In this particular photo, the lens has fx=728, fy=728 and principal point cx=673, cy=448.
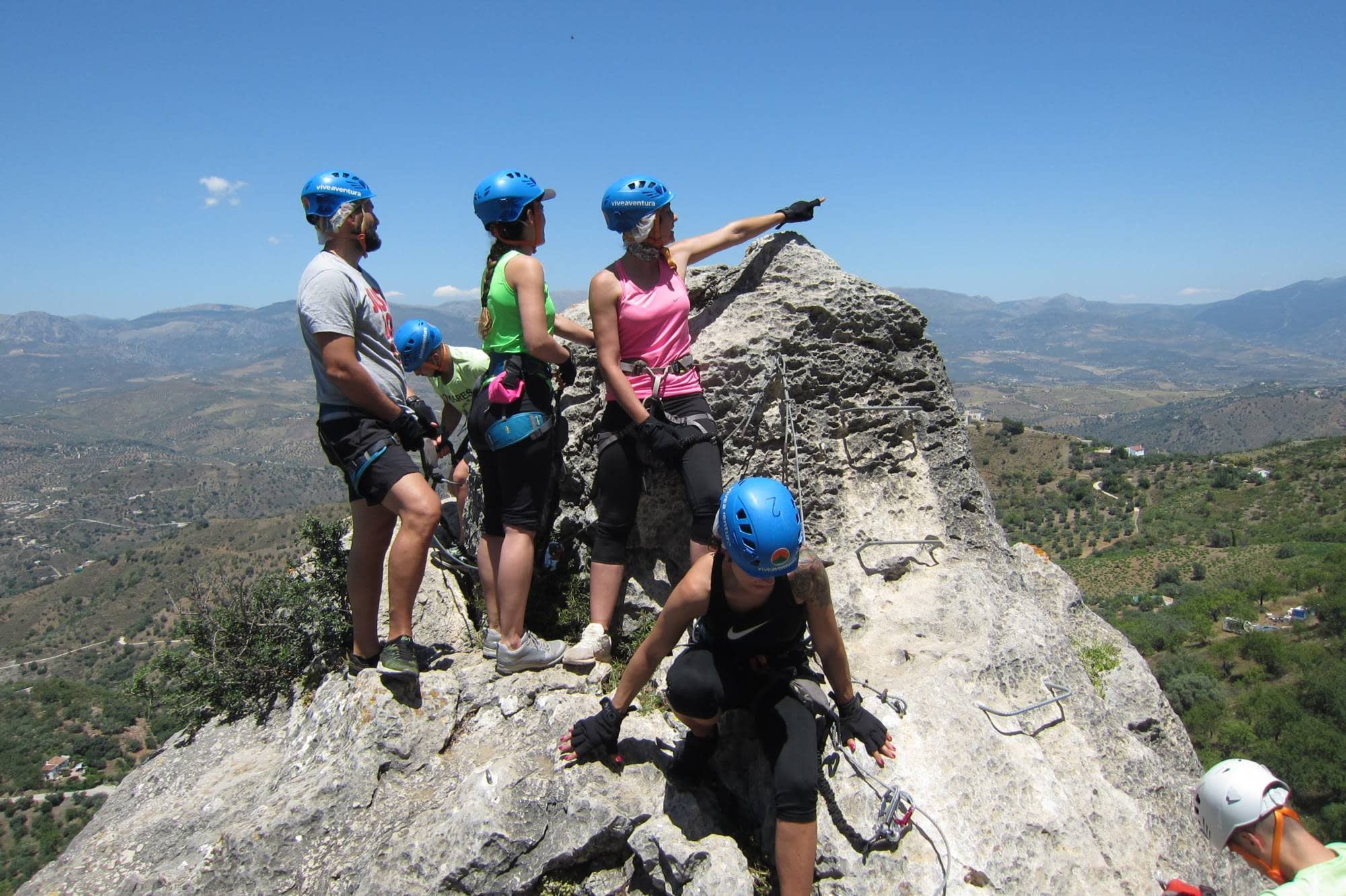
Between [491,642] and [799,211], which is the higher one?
[799,211]

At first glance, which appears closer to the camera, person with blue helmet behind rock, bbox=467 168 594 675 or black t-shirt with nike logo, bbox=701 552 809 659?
black t-shirt with nike logo, bbox=701 552 809 659

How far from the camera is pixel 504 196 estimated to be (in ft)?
15.4

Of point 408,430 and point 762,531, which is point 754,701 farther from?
point 408,430

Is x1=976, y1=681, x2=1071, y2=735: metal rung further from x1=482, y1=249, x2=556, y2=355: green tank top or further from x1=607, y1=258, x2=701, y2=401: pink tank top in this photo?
x1=482, y1=249, x2=556, y2=355: green tank top

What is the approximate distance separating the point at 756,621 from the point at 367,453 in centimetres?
249

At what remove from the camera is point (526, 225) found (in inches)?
188

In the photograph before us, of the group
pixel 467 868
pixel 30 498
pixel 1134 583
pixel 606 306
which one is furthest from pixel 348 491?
pixel 30 498

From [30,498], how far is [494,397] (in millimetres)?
252150

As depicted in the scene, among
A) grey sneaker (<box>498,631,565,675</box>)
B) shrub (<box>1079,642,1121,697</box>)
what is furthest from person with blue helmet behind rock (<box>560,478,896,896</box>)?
shrub (<box>1079,642,1121,697</box>)

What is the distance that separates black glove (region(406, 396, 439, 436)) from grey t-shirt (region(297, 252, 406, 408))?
0.20 meters

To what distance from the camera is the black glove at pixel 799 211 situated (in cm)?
620

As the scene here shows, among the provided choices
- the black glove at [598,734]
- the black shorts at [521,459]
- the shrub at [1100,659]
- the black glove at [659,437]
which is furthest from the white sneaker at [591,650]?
the shrub at [1100,659]

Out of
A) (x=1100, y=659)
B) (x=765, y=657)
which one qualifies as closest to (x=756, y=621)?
(x=765, y=657)

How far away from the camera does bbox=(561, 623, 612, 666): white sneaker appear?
16.7ft
